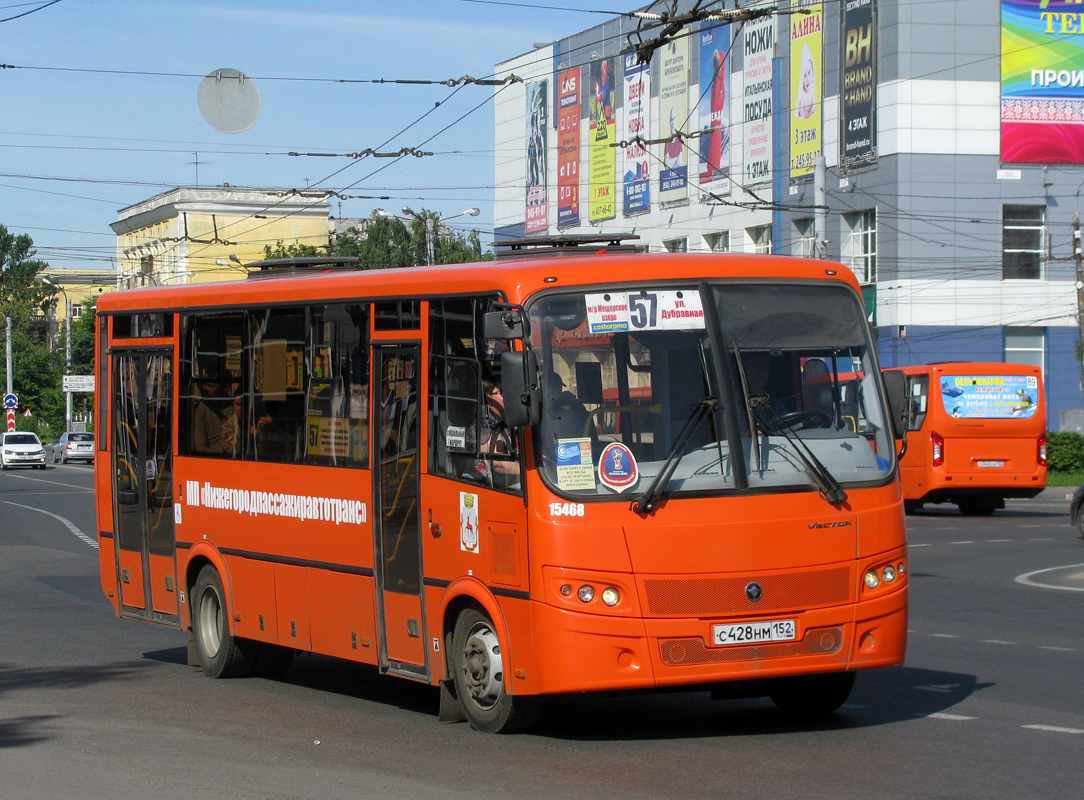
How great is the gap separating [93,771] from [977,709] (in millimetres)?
5073

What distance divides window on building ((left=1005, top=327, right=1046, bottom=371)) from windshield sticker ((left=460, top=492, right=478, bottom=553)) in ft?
146

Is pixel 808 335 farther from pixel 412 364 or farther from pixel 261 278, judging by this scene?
pixel 261 278

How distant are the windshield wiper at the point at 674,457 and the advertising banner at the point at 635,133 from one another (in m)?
52.4

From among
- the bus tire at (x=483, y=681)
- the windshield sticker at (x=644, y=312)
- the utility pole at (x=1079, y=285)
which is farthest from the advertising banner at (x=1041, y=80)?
the bus tire at (x=483, y=681)

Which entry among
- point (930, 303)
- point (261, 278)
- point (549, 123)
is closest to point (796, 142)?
point (930, 303)

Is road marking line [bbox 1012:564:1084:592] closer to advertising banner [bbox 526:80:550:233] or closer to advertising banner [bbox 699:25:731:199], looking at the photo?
advertising banner [bbox 699:25:731:199]

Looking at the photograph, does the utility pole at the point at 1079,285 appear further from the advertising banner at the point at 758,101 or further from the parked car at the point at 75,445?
the parked car at the point at 75,445

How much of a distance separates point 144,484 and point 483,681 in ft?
16.7

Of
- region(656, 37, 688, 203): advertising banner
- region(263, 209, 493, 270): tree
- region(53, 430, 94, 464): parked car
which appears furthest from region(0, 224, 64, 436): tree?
region(656, 37, 688, 203): advertising banner

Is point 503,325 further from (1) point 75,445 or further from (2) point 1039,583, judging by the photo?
(1) point 75,445

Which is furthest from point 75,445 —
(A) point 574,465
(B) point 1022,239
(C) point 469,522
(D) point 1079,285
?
(A) point 574,465

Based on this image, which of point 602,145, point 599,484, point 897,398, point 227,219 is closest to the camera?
point 599,484

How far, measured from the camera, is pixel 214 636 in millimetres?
12016

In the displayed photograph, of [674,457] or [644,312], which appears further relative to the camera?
[644,312]
